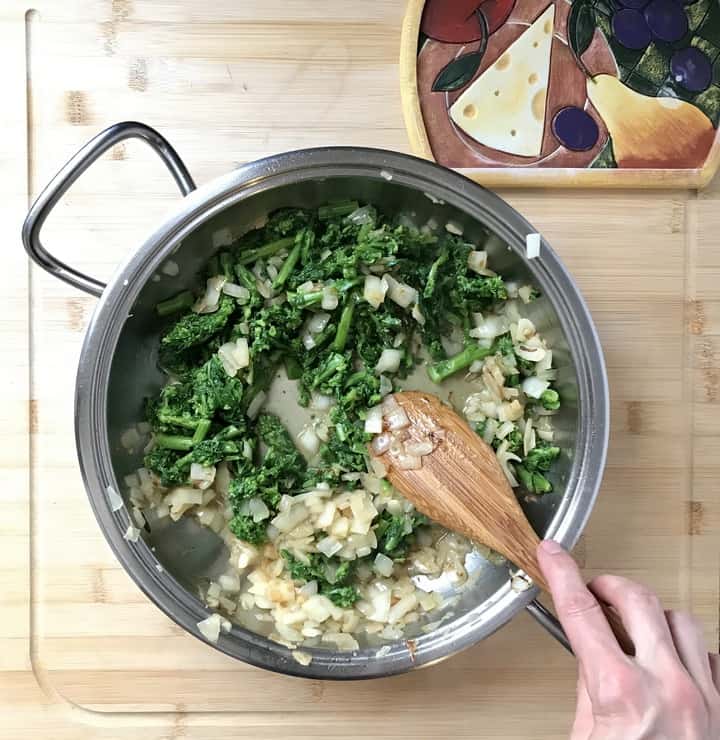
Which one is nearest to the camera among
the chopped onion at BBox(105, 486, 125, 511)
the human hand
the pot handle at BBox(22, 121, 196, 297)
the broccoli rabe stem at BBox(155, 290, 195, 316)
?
the human hand

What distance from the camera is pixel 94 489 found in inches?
77.3

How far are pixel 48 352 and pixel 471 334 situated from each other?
125 centimetres

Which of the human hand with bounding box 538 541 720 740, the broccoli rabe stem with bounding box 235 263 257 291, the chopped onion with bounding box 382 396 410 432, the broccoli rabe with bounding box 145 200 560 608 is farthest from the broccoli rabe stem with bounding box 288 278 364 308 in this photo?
the human hand with bounding box 538 541 720 740

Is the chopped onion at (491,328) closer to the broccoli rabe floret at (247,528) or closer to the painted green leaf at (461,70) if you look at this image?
→ the painted green leaf at (461,70)

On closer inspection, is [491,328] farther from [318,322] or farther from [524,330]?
[318,322]

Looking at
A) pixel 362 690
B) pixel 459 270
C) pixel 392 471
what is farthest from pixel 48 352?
pixel 362 690

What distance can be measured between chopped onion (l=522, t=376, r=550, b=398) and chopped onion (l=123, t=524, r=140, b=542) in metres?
1.15

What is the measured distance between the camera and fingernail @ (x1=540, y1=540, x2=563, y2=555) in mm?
1884

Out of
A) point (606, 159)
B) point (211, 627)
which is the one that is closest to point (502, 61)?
point (606, 159)

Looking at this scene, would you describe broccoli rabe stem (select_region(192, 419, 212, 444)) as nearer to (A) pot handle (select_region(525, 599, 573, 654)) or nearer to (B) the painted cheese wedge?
(A) pot handle (select_region(525, 599, 573, 654))

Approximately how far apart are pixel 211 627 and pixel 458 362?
101cm

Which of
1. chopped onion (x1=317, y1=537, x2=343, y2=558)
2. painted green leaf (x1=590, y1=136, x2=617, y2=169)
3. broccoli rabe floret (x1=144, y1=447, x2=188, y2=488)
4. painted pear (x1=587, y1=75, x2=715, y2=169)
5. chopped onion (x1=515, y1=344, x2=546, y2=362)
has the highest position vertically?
painted pear (x1=587, y1=75, x2=715, y2=169)

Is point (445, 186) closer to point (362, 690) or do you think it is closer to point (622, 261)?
point (622, 261)

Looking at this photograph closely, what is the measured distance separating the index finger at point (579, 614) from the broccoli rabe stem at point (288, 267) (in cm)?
103
